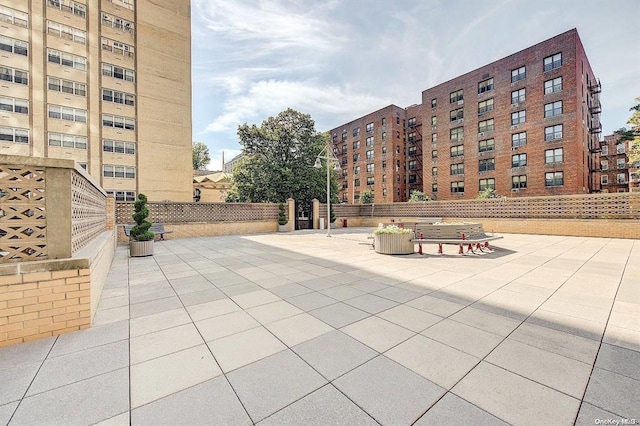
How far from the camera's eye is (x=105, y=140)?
24.0 meters

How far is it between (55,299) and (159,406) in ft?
7.97

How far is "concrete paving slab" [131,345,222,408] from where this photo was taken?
86.0 inches

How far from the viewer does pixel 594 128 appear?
2914 cm

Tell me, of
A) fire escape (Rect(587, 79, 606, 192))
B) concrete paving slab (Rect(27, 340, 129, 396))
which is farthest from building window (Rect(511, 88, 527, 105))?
concrete paving slab (Rect(27, 340, 129, 396))

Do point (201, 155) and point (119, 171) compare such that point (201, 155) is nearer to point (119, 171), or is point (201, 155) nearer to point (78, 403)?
point (119, 171)

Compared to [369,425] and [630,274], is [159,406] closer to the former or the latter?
[369,425]

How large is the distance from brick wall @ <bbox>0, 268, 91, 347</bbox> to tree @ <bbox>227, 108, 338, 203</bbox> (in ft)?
64.3

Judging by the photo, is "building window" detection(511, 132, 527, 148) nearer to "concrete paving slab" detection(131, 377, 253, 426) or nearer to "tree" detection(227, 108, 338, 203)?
"tree" detection(227, 108, 338, 203)

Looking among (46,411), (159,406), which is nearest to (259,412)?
(159,406)

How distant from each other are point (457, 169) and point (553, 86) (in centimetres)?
1160

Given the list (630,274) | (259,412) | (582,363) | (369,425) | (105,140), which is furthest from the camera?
(105,140)

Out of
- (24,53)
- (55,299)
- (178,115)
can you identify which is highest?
(24,53)

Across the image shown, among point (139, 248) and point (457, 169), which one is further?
point (457, 169)

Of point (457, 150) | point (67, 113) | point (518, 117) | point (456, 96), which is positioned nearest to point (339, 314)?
point (67, 113)
